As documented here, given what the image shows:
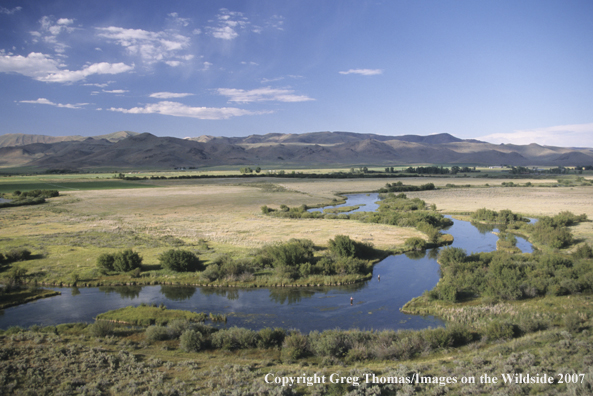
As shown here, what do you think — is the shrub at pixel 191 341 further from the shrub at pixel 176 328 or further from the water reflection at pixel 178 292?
the water reflection at pixel 178 292

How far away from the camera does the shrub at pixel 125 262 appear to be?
25203 millimetres

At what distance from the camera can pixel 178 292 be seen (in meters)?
22.7

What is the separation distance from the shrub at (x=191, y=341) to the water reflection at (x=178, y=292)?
698 centimetres

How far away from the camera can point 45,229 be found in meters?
39.4

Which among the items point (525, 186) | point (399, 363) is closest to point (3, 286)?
point (399, 363)

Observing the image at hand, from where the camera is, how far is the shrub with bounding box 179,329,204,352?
575 inches

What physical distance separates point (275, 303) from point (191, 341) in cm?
671

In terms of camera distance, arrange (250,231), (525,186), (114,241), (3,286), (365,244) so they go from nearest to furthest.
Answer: (3,286) → (365,244) → (114,241) → (250,231) → (525,186)

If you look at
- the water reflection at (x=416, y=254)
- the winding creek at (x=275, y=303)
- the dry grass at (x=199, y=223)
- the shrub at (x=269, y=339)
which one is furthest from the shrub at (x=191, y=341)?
the water reflection at (x=416, y=254)

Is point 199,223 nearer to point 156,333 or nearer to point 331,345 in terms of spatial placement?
point 156,333

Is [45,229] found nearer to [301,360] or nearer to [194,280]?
[194,280]

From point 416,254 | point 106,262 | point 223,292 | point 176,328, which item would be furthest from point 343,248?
point 106,262

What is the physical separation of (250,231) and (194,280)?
14.3 metres

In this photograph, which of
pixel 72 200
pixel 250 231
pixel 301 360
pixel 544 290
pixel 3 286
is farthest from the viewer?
pixel 72 200
